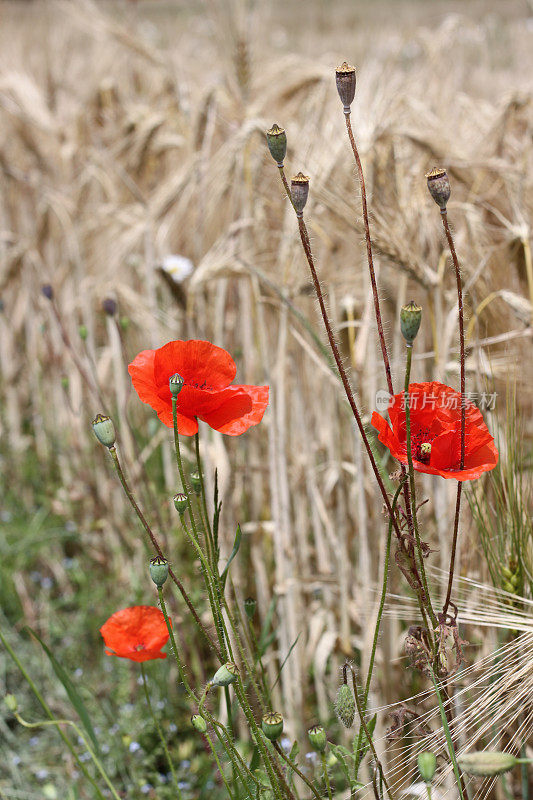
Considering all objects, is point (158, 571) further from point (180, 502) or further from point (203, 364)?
point (203, 364)

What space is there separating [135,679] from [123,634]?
875mm

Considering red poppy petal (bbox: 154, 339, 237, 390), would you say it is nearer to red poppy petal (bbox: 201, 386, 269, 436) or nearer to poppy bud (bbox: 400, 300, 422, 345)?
red poppy petal (bbox: 201, 386, 269, 436)

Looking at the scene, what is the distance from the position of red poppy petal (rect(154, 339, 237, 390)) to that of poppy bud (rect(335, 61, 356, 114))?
0.31 metres

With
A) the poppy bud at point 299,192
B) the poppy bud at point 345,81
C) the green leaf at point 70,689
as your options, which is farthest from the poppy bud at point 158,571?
the poppy bud at point 345,81

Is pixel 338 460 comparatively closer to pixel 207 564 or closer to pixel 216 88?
pixel 207 564

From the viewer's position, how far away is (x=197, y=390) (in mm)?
812

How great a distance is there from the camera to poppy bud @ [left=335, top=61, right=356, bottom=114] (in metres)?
0.68

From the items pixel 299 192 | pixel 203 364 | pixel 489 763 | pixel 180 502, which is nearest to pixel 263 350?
pixel 203 364

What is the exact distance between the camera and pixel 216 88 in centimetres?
193

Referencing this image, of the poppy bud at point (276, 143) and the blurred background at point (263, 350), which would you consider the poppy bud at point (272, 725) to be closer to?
the blurred background at point (263, 350)

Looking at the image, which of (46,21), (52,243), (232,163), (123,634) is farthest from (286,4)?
(123,634)

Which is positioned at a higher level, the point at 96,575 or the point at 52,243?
the point at 52,243

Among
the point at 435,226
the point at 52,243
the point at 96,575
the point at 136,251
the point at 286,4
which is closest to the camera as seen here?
the point at 435,226

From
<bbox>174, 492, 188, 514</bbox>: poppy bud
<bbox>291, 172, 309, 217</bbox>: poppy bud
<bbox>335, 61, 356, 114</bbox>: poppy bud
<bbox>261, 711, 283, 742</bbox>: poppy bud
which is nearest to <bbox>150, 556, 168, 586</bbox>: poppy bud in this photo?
<bbox>174, 492, 188, 514</bbox>: poppy bud
